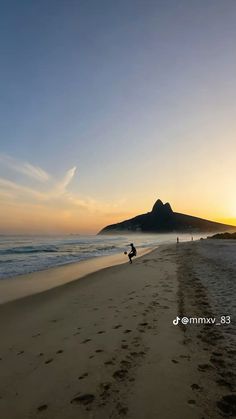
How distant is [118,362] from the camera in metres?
5.75

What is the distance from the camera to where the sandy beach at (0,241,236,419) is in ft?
14.3

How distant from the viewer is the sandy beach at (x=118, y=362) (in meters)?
4.36

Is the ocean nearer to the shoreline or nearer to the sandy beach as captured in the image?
the shoreline

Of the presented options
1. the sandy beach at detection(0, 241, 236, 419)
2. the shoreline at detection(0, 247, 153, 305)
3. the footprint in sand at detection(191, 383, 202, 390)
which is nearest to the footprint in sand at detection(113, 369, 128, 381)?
the sandy beach at detection(0, 241, 236, 419)

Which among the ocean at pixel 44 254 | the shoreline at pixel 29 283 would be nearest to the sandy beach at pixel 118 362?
the shoreline at pixel 29 283

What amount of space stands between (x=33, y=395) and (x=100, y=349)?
1.92 m

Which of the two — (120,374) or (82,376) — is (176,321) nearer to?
(120,374)

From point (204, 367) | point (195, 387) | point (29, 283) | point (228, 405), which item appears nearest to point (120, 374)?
point (195, 387)

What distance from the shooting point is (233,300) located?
9.55 m

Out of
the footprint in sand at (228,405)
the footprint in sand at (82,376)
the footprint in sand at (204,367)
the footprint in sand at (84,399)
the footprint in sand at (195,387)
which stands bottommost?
the footprint in sand at (84,399)

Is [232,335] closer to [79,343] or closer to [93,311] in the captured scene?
[79,343]

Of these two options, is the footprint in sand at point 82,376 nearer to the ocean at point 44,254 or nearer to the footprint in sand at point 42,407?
the footprint in sand at point 42,407

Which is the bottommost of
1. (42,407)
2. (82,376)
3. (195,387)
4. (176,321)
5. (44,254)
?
(42,407)

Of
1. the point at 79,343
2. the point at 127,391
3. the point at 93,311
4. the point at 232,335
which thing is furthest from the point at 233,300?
the point at 127,391
